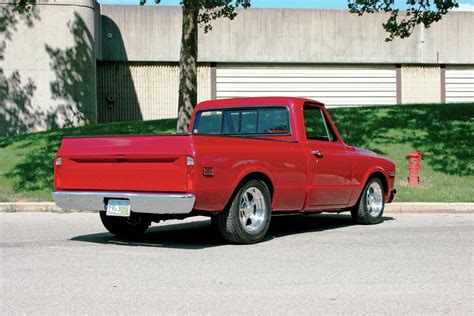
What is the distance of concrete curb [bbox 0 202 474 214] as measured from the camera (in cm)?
1365

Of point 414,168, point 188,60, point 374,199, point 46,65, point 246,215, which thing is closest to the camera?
point 246,215

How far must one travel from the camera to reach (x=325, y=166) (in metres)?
10.2

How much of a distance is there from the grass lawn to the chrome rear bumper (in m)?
5.96

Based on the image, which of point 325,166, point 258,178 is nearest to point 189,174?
point 258,178

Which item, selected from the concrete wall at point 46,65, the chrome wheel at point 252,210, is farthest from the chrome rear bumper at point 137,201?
the concrete wall at point 46,65

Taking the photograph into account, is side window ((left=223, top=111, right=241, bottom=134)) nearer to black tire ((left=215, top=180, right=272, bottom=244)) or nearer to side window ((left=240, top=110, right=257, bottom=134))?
side window ((left=240, top=110, right=257, bottom=134))

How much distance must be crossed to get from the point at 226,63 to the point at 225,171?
81.7 ft

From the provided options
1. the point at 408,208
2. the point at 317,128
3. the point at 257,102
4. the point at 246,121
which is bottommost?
the point at 408,208

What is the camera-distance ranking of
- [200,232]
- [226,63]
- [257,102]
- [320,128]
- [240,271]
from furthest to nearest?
1. [226,63]
2. [320,128]
3. [200,232]
4. [257,102]
5. [240,271]

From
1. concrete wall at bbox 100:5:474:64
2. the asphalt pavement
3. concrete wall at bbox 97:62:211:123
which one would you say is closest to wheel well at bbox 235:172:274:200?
the asphalt pavement

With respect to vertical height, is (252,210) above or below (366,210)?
above

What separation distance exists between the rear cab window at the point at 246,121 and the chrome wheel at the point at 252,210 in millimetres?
1204

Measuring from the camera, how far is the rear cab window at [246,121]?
1010 cm

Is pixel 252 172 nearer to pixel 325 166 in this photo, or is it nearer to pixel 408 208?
pixel 325 166
